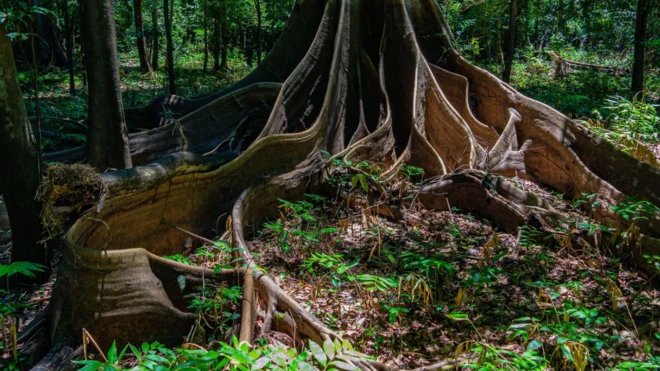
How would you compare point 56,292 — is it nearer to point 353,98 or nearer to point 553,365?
point 553,365

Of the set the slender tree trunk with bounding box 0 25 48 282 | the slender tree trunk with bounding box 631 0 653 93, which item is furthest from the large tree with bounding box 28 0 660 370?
the slender tree trunk with bounding box 631 0 653 93

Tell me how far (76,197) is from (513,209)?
403cm

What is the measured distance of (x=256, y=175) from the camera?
17.2 ft

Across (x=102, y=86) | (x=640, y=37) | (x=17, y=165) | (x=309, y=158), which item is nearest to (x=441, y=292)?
(x=309, y=158)

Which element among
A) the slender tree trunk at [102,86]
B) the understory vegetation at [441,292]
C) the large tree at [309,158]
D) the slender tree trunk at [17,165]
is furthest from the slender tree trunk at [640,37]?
the slender tree trunk at [17,165]

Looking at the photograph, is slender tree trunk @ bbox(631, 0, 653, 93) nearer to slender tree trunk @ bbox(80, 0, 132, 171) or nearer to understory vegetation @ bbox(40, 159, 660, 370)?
understory vegetation @ bbox(40, 159, 660, 370)

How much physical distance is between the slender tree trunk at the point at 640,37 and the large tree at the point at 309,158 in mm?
4369

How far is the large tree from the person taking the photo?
307 centimetres

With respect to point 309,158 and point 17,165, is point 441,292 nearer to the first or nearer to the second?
point 309,158

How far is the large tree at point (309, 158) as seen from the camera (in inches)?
121

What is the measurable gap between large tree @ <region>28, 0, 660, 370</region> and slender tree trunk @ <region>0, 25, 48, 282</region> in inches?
30.7

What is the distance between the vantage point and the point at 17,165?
11.9 ft

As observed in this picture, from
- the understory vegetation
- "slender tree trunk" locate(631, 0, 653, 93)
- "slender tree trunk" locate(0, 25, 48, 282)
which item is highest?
"slender tree trunk" locate(631, 0, 653, 93)

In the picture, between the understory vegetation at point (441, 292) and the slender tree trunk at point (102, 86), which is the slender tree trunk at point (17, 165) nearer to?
the slender tree trunk at point (102, 86)
